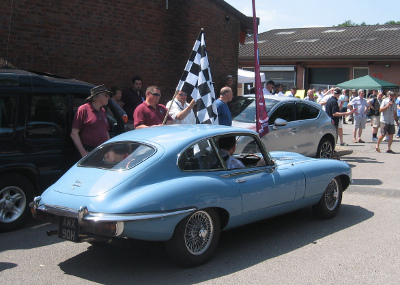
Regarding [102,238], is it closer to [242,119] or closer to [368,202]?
[368,202]

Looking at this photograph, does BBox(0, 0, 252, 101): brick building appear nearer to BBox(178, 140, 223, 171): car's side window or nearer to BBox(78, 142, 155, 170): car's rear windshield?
BBox(78, 142, 155, 170): car's rear windshield

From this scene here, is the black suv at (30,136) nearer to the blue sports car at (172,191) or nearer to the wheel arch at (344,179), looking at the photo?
→ the blue sports car at (172,191)

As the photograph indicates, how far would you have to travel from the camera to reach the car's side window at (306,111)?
10.8 meters

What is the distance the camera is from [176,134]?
17.7 ft

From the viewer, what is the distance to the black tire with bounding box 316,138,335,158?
11125 millimetres

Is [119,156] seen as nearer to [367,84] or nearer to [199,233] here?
[199,233]

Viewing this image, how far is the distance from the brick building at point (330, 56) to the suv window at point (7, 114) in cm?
2333

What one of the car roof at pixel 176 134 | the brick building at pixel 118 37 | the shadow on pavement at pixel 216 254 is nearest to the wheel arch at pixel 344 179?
the shadow on pavement at pixel 216 254

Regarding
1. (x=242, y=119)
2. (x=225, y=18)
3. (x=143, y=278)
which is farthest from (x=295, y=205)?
(x=225, y=18)

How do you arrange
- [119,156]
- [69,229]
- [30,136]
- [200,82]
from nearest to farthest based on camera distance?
[69,229] → [119,156] → [30,136] → [200,82]

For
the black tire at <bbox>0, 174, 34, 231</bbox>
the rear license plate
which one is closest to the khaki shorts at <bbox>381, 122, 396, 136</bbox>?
the black tire at <bbox>0, 174, 34, 231</bbox>

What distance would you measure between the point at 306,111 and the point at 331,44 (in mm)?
24963

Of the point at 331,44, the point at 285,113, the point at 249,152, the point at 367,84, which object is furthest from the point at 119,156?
the point at 331,44

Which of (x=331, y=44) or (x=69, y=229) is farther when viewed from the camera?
(x=331, y=44)
